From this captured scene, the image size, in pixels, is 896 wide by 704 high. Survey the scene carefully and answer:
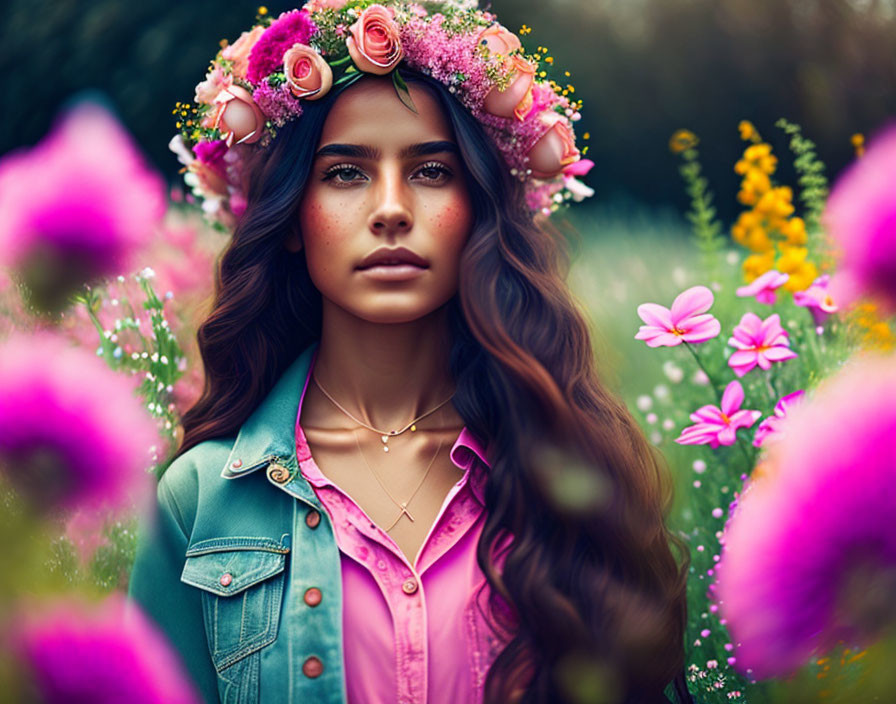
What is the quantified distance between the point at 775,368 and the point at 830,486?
1.68 meters

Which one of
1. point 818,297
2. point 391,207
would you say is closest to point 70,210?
point 391,207

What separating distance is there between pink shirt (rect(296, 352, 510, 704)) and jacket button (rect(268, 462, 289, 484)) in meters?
0.07

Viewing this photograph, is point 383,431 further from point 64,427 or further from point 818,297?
point 64,427

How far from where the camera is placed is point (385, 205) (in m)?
1.15

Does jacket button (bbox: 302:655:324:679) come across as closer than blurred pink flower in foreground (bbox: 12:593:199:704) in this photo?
No

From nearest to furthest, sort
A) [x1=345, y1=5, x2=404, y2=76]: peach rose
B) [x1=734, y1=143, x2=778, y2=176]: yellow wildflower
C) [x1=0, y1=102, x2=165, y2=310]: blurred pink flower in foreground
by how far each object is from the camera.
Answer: [x1=0, y1=102, x2=165, y2=310]: blurred pink flower in foreground → [x1=345, y1=5, x2=404, y2=76]: peach rose → [x1=734, y1=143, x2=778, y2=176]: yellow wildflower

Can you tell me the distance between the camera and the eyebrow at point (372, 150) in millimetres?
1196

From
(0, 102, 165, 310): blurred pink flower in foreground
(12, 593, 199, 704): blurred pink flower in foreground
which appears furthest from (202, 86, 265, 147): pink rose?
(12, 593, 199, 704): blurred pink flower in foreground

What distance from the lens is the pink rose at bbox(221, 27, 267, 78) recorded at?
1.33m

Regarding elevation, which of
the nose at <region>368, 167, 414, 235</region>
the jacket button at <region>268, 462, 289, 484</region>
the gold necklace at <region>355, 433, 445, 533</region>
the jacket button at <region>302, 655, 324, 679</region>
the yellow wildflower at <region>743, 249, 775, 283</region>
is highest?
the nose at <region>368, 167, 414, 235</region>

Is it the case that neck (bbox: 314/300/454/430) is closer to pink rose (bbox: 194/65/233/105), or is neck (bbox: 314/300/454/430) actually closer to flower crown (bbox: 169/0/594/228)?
flower crown (bbox: 169/0/594/228)

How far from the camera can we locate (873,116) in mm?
2084

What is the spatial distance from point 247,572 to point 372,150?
23.3 inches

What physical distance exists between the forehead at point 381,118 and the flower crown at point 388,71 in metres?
0.02
